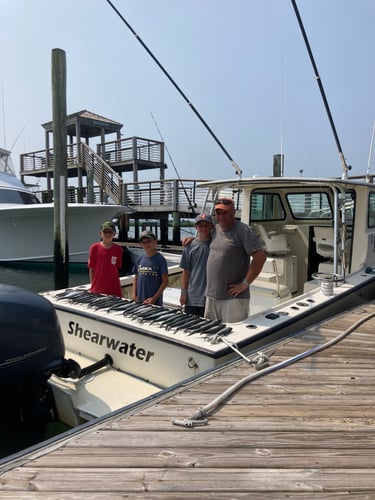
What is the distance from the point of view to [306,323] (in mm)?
3867

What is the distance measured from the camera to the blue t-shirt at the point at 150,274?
4105 mm

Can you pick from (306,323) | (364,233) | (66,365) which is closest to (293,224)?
(364,233)

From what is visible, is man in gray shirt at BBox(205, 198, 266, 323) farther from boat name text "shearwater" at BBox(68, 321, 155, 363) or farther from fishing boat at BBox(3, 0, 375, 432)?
boat name text "shearwater" at BBox(68, 321, 155, 363)

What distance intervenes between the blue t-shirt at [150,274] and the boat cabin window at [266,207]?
2.36 metres

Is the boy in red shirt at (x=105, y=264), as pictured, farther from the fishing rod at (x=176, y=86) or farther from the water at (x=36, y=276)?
the water at (x=36, y=276)

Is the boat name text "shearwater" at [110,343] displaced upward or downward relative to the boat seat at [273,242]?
downward

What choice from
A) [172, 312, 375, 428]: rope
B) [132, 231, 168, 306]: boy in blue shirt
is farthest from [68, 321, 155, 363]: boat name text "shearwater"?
[172, 312, 375, 428]: rope

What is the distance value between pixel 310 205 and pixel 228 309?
11.1 ft

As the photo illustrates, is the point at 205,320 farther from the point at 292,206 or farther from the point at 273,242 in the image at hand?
the point at 292,206

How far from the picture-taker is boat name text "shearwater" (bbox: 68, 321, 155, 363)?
3276mm

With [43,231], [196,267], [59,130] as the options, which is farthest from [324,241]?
[43,231]

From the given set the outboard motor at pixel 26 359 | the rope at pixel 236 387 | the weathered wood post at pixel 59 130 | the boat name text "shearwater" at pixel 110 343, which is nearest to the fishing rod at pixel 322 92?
the rope at pixel 236 387

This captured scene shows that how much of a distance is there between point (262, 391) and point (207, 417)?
19.8 inches

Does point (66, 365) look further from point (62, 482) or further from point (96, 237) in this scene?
point (96, 237)
